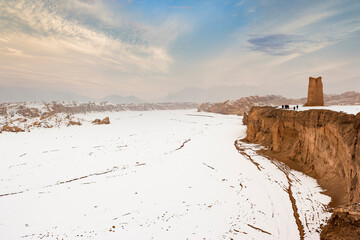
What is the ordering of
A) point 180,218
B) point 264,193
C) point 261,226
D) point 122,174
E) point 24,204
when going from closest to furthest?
1. point 261,226
2. point 180,218
3. point 264,193
4. point 24,204
5. point 122,174

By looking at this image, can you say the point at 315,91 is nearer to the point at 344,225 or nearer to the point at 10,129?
the point at 344,225

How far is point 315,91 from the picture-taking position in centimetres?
2427

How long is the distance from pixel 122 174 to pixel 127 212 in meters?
7.77

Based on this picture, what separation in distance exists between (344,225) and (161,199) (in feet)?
39.5

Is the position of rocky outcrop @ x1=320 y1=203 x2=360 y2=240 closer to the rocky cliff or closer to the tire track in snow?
the tire track in snow

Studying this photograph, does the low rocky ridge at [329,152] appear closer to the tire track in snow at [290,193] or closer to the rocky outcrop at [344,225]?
the rocky outcrop at [344,225]

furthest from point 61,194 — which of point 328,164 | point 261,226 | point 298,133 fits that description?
point 298,133

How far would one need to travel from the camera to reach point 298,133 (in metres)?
20.5

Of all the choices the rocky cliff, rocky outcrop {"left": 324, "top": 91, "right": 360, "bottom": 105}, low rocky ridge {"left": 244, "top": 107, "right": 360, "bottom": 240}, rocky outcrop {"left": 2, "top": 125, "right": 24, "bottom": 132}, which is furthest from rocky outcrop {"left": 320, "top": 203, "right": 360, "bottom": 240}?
the rocky cliff

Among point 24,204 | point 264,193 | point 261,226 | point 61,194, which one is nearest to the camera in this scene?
point 261,226

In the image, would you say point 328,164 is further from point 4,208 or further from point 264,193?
point 4,208

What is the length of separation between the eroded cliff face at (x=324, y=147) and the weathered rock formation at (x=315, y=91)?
5.01m

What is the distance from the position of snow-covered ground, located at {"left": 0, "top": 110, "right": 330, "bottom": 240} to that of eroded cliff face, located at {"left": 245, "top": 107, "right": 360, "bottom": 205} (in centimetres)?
133

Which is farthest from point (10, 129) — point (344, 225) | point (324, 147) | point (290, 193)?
point (324, 147)
